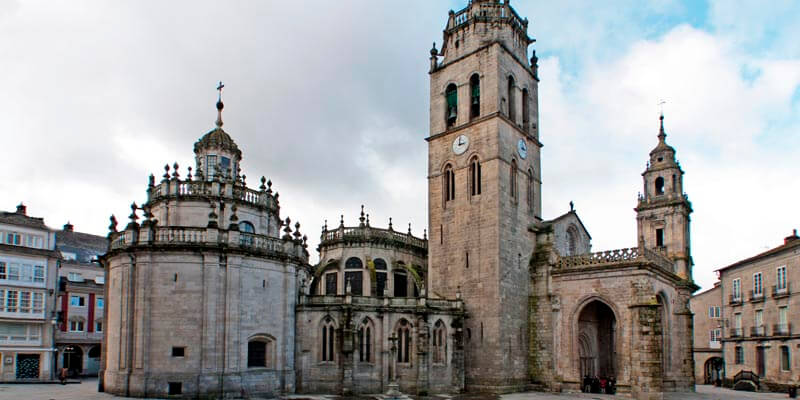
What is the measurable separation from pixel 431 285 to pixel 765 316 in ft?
80.7

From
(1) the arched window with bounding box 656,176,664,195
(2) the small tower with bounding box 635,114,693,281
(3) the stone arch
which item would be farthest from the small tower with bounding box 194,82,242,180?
(1) the arched window with bounding box 656,176,664,195

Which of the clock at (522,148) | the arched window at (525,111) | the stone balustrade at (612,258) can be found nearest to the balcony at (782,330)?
the stone balustrade at (612,258)

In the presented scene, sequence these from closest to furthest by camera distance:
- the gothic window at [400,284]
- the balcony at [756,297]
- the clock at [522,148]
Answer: the clock at [522,148]
the gothic window at [400,284]
the balcony at [756,297]

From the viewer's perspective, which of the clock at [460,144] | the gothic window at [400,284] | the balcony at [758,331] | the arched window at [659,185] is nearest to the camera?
the clock at [460,144]

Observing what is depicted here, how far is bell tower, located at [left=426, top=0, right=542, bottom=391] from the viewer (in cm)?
3603

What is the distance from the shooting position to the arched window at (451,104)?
4106 cm

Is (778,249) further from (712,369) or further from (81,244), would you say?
(81,244)

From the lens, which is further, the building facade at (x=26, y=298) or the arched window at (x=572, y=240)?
the arched window at (x=572, y=240)

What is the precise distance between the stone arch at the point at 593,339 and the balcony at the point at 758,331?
11.6 meters

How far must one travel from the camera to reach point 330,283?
142 ft

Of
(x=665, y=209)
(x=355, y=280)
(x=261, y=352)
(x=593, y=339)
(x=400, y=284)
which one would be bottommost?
(x=593, y=339)

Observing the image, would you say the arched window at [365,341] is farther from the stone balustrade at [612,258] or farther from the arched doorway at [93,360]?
the arched doorway at [93,360]

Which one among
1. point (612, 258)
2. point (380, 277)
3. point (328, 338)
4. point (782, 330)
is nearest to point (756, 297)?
point (782, 330)

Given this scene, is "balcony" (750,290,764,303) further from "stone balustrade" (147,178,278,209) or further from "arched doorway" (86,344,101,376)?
"arched doorway" (86,344,101,376)
